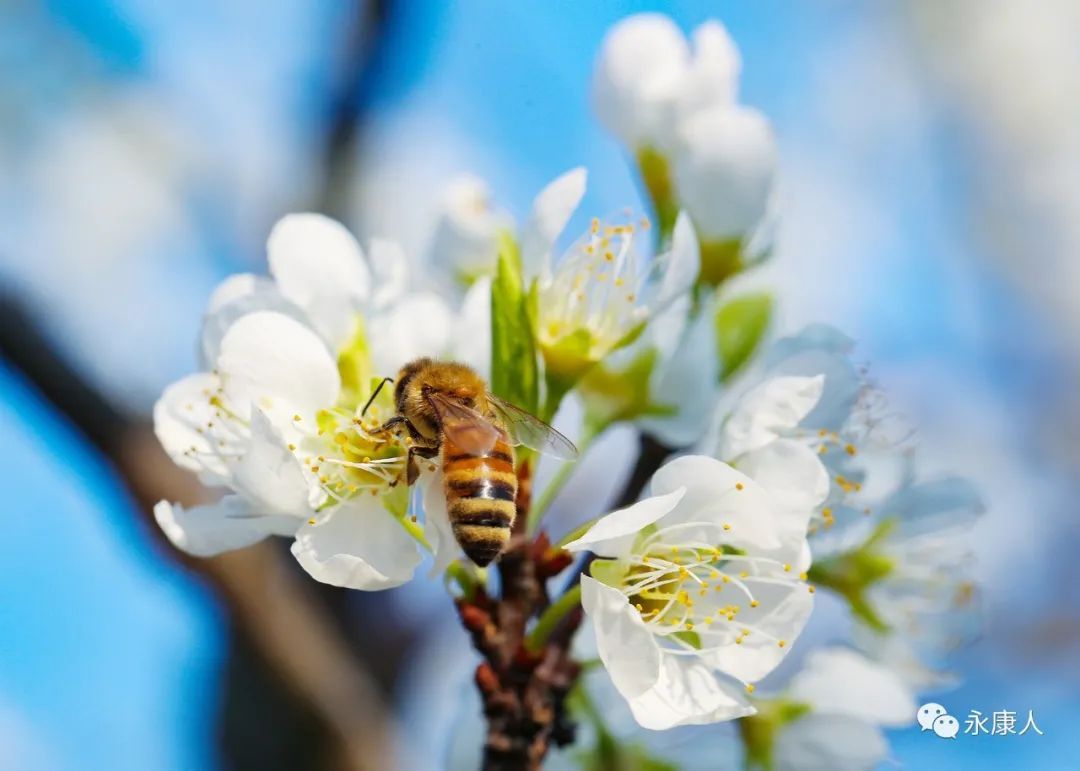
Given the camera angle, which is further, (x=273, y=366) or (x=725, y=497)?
(x=273, y=366)

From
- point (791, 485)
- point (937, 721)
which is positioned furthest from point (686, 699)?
point (937, 721)

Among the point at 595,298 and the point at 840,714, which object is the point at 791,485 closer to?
the point at 595,298

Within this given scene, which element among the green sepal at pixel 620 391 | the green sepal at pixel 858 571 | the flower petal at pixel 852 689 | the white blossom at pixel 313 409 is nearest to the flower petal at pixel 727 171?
the green sepal at pixel 620 391

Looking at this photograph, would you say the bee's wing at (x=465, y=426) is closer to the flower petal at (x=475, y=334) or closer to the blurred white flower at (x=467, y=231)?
the flower petal at (x=475, y=334)

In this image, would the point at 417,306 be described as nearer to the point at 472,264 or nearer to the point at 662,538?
the point at 472,264

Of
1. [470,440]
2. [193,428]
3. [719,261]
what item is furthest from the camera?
[719,261]
